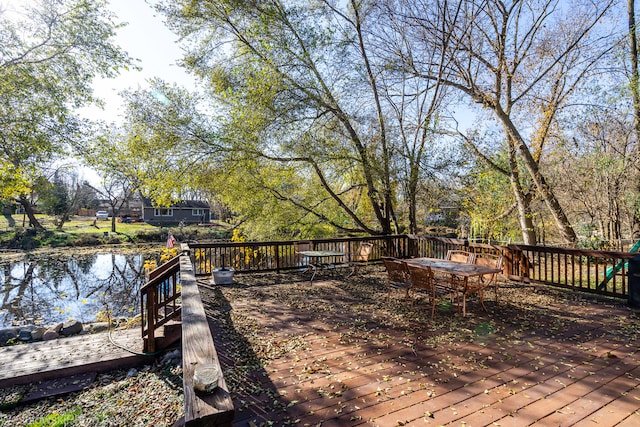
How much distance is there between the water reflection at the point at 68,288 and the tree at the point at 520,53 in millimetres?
10354

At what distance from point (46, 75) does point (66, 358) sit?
6688 millimetres

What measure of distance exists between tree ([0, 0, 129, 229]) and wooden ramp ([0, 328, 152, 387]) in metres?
4.65

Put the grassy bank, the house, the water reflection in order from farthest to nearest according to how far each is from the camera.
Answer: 1. the house
2. the grassy bank
3. the water reflection

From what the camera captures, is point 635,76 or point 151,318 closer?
point 151,318

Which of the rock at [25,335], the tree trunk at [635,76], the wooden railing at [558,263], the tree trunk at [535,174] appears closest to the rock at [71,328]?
the rock at [25,335]

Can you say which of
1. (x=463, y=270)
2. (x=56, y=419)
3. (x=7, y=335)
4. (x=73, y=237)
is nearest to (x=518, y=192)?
(x=463, y=270)

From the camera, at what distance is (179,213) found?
1314 inches

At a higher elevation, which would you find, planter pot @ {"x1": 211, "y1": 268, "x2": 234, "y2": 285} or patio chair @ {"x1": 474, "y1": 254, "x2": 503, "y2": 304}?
patio chair @ {"x1": 474, "y1": 254, "x2": 503, "y2": 304}

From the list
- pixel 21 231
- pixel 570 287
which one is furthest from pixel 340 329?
pixel 21 231

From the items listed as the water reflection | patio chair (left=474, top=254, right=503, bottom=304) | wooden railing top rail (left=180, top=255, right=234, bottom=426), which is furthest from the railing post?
the water reflection

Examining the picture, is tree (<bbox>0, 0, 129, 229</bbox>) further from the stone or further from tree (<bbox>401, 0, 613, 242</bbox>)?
the stone

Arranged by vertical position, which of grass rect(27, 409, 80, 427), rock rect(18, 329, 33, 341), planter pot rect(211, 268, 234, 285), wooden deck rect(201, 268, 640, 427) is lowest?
rock rect(18, 329, 33, 341)

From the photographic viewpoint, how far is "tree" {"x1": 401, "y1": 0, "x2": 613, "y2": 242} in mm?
7332

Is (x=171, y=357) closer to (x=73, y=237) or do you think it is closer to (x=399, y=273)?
(x=399, y=273)
